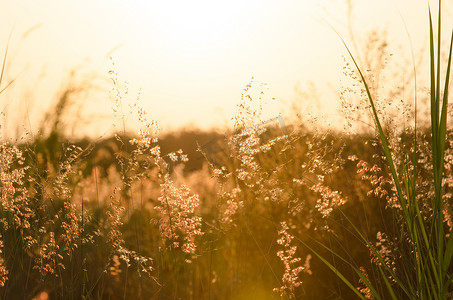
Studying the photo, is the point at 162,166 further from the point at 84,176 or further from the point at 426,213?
the point at 426,213

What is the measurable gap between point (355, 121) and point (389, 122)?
291 millimetres

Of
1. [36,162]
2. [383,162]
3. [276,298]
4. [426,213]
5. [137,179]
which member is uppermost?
[36,162]

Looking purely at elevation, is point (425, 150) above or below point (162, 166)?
below

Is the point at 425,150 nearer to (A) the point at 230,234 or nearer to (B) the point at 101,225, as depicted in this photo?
(A) the point at 230,234

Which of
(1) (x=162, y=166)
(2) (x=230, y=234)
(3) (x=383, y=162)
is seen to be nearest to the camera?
(1) (x=162, y=166)

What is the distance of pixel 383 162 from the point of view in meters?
2.63

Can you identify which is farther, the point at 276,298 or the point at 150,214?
the point at 150,214

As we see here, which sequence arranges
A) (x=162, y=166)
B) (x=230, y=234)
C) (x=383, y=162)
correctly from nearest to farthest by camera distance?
(x=162, y=166) < (x=230, y=234) < (x=383, y=162)

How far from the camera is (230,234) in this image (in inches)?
97.1

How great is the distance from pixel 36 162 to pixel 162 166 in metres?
0.61

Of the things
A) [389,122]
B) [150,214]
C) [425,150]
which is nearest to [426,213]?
[425,150]

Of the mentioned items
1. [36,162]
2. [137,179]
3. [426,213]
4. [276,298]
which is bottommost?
[276,298]

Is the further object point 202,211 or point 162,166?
point 202,211

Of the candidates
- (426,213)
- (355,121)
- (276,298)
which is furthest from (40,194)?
(426,213)
